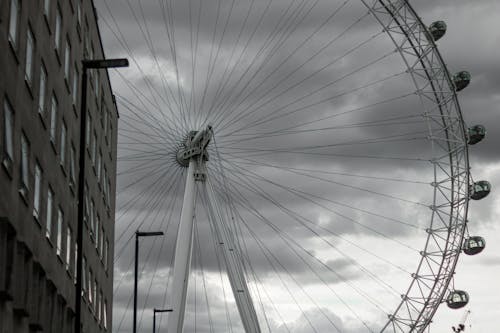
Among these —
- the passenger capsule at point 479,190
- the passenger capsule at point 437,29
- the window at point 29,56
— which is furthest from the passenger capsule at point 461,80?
the window at point 29,56

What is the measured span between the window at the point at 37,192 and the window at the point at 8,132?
4.77 m

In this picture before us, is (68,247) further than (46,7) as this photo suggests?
Yes

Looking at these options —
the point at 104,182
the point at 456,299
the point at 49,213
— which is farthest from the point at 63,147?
the point at 456,299

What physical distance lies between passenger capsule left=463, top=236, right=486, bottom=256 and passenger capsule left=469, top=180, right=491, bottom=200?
2.66 m

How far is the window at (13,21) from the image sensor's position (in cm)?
3174

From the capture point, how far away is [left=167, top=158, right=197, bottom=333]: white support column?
5447 cm

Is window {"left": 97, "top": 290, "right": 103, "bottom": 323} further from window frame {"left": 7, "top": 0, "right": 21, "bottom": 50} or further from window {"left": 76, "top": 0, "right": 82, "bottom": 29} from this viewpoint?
window frame {"left": 7, "top": 0, "right": 21, "bottom": 50}

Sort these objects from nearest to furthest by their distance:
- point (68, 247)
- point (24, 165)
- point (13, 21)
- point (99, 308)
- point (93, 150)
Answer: point (13, 21)
point (24, 165)
point (68, 247)
point (93, 150)
point (99, 308)

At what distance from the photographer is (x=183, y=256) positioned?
183 ft

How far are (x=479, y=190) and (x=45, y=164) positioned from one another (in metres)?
38.6

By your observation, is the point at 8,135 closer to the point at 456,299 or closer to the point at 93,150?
the point at 93,150

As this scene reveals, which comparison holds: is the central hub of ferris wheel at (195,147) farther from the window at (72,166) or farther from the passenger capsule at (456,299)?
the passenger capsule at (456,299)

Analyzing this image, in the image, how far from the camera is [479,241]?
70.1m

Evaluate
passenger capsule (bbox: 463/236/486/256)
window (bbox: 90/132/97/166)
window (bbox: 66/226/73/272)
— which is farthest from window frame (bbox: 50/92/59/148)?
passenger capsule (bbox: 463/236/486/256)
